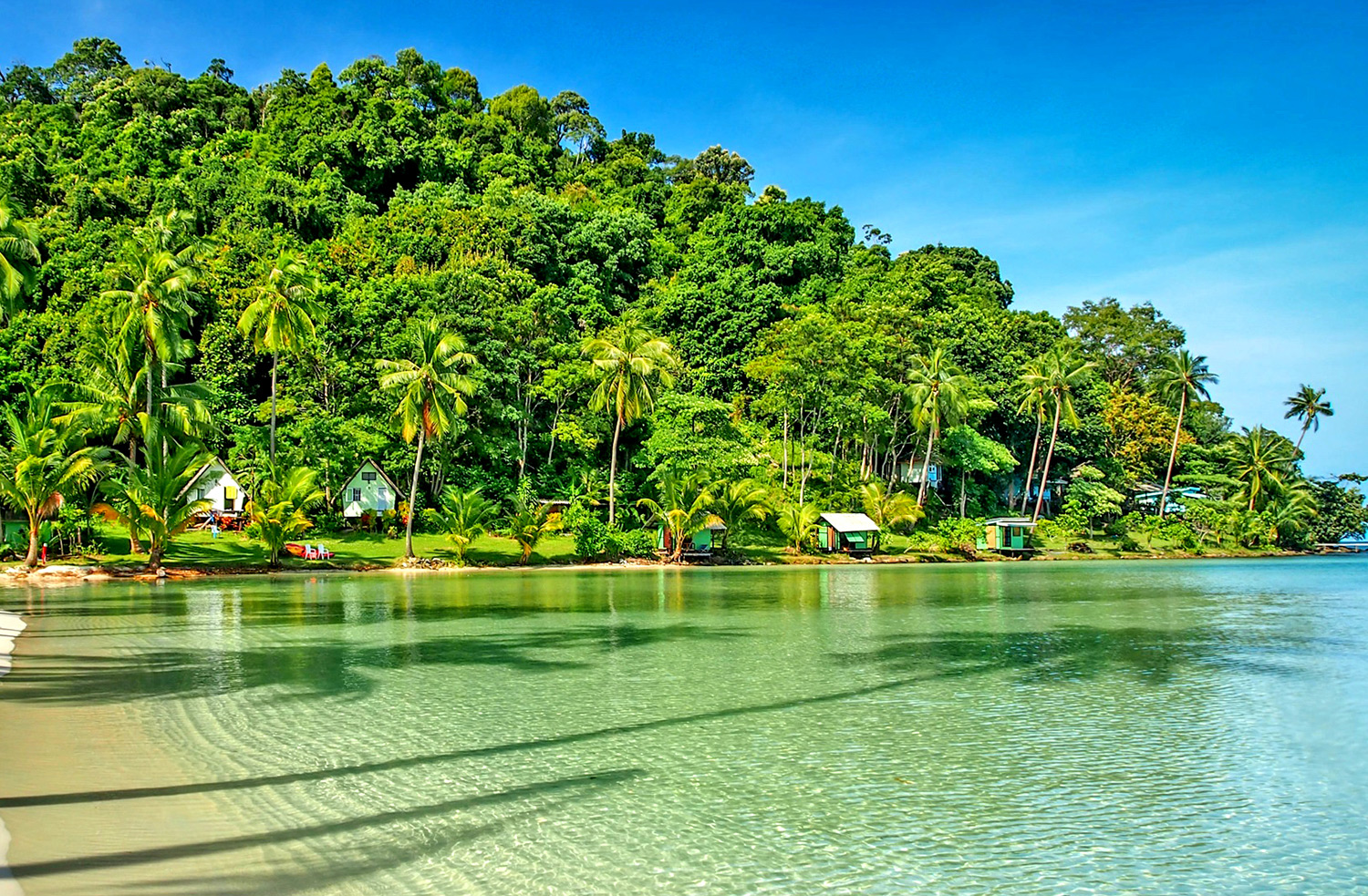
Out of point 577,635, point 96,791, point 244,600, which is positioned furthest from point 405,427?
point 96,791

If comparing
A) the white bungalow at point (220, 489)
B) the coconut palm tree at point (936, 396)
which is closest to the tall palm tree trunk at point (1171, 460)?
the coconut palm tree at point (936, 396)

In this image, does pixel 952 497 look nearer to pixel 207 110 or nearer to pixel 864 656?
pixel 864 656

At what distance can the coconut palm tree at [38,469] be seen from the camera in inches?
1176

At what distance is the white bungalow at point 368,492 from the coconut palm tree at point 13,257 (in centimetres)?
2498

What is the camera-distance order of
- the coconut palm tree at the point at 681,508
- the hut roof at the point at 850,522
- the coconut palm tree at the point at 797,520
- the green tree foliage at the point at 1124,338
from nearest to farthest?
the coconut palm tree at the point at 681,508, the coconut palm tree at the point at 797,520, the hut roof at the point at 850,522, the green tree foliage at the point at 1124,338

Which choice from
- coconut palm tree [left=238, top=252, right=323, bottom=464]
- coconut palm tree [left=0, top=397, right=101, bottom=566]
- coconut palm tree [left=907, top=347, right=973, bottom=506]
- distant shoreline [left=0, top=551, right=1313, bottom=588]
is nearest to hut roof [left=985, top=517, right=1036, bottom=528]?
distant shoreline [left=0, top=551, right=1313, bottom=588]

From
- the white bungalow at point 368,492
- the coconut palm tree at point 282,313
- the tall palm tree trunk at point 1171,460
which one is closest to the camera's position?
the coconut palm tree at point 282,313

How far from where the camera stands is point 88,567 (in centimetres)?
3109

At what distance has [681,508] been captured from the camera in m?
42.9

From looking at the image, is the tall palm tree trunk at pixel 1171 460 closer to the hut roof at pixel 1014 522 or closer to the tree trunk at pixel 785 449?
the hut roof at pixel 1014 522

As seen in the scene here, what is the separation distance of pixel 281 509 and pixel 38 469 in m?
7.69

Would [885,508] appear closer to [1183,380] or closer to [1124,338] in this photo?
[1183,380]

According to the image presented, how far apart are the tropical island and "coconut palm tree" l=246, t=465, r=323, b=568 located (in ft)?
0.52

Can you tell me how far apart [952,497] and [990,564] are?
1245 centimetres
